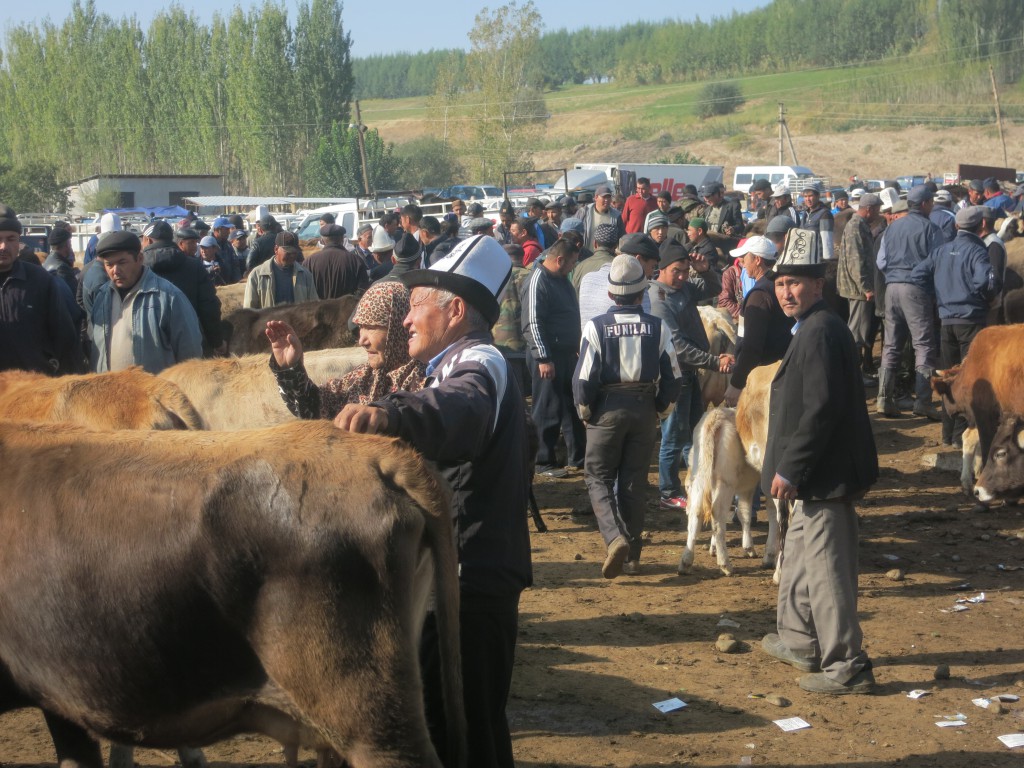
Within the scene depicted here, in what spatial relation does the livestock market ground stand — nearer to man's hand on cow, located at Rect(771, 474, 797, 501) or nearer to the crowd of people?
the crowd of people

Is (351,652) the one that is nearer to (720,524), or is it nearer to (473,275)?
(473,275)

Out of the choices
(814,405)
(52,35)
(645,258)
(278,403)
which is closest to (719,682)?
(814,405)

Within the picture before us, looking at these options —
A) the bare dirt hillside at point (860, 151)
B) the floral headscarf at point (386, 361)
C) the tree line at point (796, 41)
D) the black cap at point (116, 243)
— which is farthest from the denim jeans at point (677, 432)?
the tree line at point (796, 41)

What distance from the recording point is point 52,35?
269 feet

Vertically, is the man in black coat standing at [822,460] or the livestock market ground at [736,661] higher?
the man in black coat standing at [822,460]

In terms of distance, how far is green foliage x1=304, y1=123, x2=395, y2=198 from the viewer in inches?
2768

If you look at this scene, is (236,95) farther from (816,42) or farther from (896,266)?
(896,266)

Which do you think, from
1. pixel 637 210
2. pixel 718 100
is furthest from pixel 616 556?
pixel 718 100

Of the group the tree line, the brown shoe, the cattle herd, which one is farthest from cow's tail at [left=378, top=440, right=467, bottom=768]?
the tree line

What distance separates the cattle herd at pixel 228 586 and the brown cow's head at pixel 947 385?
7.94m

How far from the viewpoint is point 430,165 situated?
78625 mm

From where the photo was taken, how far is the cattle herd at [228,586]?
3.05 m

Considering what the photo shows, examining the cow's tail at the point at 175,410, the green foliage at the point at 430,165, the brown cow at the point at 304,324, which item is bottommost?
the brown cow at the point at 304,324

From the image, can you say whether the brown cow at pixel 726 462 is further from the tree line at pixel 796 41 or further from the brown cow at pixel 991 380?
the tree line at pixel 796 41
